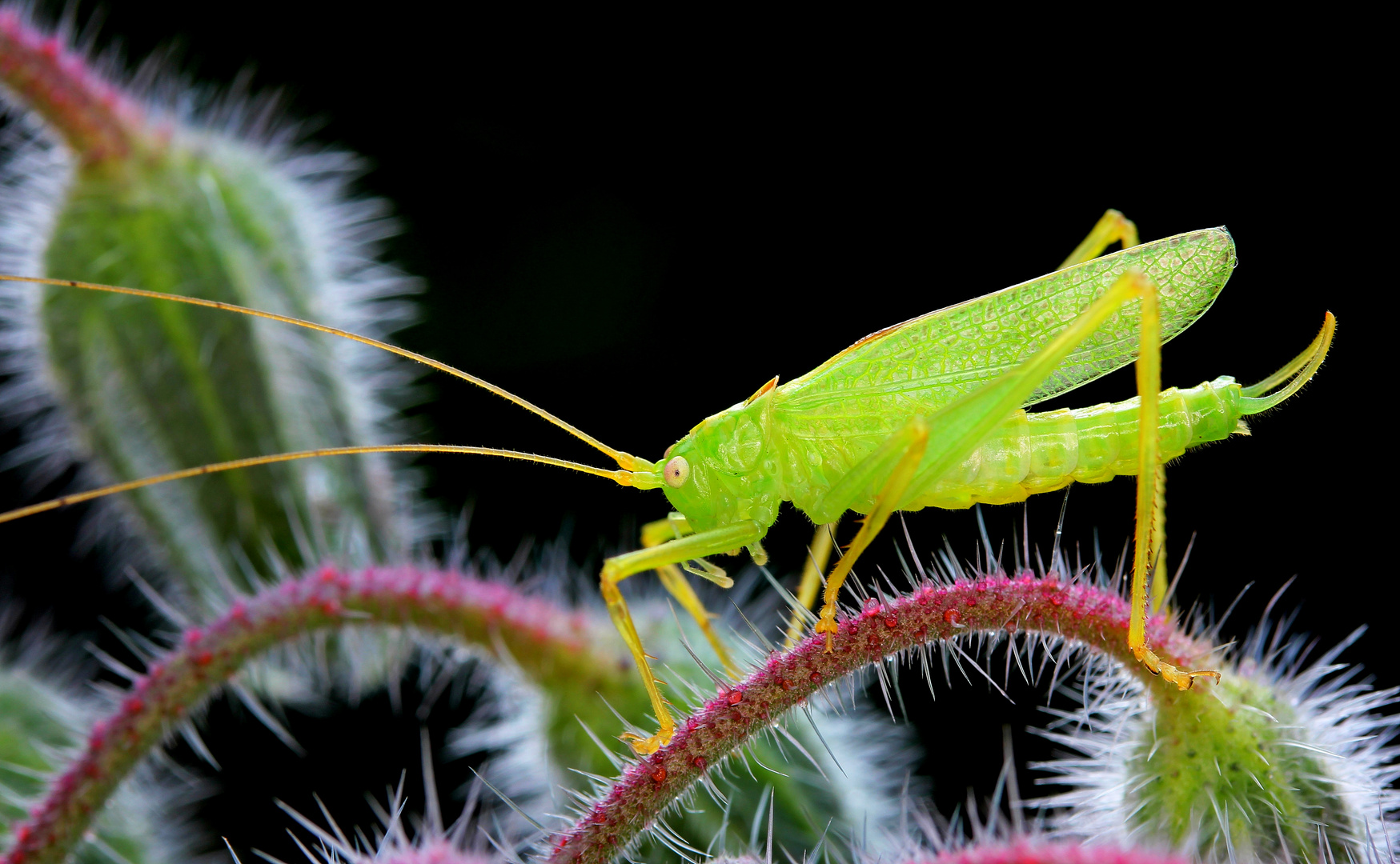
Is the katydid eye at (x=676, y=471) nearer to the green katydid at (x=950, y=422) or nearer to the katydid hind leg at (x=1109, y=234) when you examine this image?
the green katydid at (x=950, y=422)

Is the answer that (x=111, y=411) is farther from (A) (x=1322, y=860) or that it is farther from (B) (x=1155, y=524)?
(A) (x=1322, y=860)

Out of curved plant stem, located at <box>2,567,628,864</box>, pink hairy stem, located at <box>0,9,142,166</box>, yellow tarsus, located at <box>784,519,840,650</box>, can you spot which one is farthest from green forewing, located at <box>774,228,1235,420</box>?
pink hairy stem, located at <box>0,9,142,166</box>

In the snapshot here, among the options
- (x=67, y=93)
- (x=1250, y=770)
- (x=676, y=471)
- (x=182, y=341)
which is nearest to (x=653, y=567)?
(x=676, y=471)

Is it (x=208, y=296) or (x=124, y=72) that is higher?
(x=124, y=72)

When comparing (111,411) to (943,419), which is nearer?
(943,419)

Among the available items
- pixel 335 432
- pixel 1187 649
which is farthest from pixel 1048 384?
pixel 335 432

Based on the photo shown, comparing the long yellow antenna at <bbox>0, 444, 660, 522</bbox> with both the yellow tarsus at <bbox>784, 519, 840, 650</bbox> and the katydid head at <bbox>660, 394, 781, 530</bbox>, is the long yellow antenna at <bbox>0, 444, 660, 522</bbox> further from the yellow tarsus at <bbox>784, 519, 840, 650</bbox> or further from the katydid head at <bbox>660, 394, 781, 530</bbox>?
the yellow tarsus at <bbox>784, 519, 840, 650</bbox>
